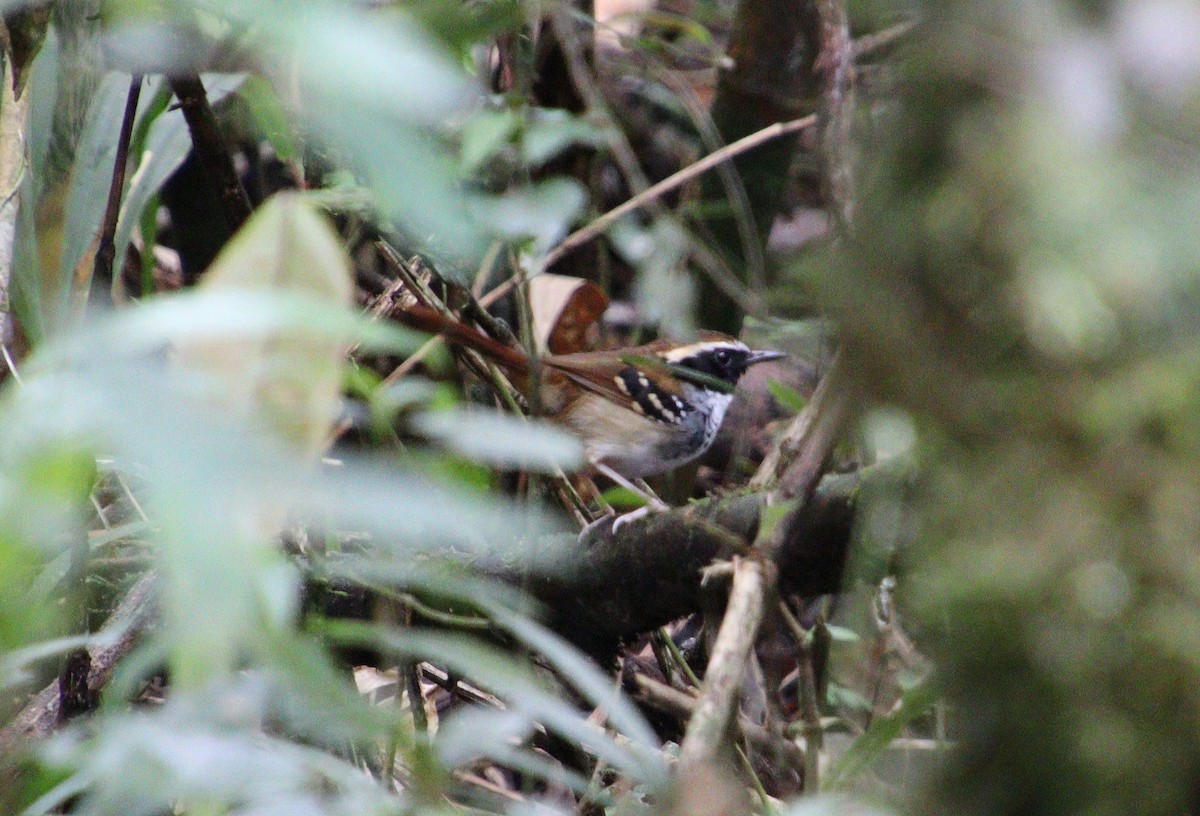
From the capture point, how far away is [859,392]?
44.4 inches

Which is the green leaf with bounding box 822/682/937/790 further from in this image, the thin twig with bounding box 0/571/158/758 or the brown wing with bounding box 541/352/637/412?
the brown wing with bounding box 541/352/637/412

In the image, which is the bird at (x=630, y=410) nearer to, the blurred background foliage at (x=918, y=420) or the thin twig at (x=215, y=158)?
the thin twig at (x=215, y=158)

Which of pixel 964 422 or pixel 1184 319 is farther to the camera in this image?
pixel 964 422

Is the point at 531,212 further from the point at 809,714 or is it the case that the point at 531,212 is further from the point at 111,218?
the point at 809,714

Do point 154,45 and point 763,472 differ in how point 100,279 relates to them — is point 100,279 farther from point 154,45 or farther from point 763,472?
point 763,472

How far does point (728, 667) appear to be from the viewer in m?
1.21

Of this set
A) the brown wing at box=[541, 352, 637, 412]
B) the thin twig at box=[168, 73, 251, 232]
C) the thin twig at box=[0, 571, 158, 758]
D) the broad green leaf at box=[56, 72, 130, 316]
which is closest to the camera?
the thin twig at box=[0, 571, 158, 758]

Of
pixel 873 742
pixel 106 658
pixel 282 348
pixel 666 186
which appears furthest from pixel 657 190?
pixel 282 348

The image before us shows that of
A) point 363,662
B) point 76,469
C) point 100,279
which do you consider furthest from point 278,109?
point 76,469

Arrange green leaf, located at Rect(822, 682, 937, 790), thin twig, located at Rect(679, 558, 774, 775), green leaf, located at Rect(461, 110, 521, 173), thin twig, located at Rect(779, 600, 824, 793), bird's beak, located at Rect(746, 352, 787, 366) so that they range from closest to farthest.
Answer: thin twig, located at Rect(679, 558, 774, 775) → green leaf, located at Rect(822, 682, 937, 790) → thin twig, located at Rect(779, 600, 824, 793) → green leaf, located at Rect(461, 110, 521, 173) → bird's beak, located at Rect(746, 352, 787, 366)

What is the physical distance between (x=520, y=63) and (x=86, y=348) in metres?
1.91

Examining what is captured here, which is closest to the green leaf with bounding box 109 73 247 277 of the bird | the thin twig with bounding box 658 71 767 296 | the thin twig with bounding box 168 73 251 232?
the thin twig with bounding box 168 73 251 232

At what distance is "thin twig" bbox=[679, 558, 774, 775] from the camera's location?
1140mm

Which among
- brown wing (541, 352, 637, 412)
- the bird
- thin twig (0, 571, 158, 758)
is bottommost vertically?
the bird
